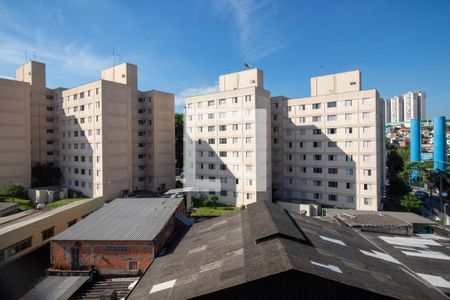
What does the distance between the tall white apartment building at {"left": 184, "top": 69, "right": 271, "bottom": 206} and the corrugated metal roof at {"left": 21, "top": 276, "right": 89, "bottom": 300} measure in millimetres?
23419

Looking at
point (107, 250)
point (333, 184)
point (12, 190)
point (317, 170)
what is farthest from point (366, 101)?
point (12, 190)

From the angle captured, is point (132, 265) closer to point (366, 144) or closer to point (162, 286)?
point (162, 286)

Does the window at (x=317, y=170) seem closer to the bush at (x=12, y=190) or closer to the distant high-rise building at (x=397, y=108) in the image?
the bush at (x=12, y=190)

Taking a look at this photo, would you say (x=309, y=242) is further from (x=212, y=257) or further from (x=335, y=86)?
(x=335, y=86)

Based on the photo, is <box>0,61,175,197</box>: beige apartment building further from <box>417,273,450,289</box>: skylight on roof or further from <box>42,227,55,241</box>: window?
<box>417,273,450,289</box>: skylight on roof

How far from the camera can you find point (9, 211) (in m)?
29.1

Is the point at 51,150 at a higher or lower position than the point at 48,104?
lower

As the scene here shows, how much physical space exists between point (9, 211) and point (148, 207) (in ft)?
59.4

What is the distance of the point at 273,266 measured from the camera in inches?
448

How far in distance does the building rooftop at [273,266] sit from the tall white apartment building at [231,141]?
16677 mm

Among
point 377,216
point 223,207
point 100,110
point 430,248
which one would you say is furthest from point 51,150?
point 430,248

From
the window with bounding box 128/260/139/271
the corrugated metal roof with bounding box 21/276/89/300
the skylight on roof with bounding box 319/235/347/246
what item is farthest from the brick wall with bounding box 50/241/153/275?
the skylight on roof with bounding box 319/235/347/246

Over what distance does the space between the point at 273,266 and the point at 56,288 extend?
12.9 m

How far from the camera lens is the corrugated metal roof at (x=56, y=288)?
14.5 m
